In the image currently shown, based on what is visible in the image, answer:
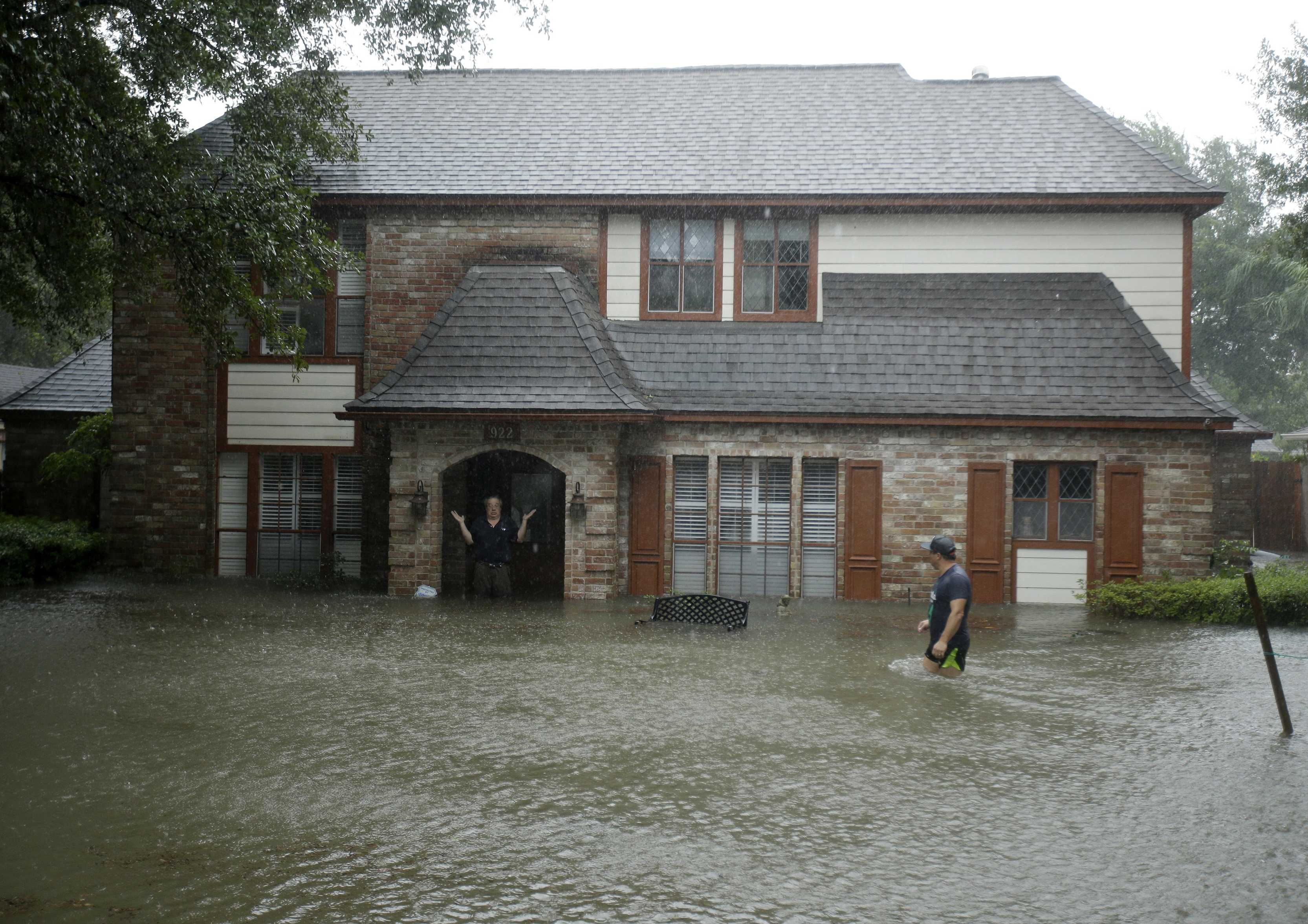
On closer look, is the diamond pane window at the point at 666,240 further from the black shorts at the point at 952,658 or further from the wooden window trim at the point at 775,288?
the black shorts at the point at 952,658

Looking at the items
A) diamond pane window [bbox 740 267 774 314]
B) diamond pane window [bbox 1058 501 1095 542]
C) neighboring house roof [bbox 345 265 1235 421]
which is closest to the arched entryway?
neighboring house roof [bbox 345 265 1235 421]

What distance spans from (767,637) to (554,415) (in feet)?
14.7

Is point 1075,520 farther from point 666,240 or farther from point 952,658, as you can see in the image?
point 666,240

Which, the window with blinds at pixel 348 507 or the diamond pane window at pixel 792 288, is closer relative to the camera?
the diamond pane window at pixel 792 288

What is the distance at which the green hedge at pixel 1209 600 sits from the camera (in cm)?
1472

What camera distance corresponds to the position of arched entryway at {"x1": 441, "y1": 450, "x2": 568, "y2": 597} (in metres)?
17.9

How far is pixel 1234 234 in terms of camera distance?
49.3 meters

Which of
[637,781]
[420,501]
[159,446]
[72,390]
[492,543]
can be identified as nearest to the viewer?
[637,781]

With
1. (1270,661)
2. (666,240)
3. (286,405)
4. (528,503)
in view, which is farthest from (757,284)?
(1270,661)

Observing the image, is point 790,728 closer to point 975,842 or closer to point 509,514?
point 975,842

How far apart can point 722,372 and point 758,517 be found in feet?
7.40

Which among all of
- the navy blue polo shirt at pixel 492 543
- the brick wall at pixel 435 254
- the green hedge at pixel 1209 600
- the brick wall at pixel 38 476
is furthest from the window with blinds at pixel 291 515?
the green hedge at pixel 1209 600

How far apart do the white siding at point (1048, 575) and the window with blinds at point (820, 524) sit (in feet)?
8.84

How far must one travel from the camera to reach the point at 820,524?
1686 centimetres
